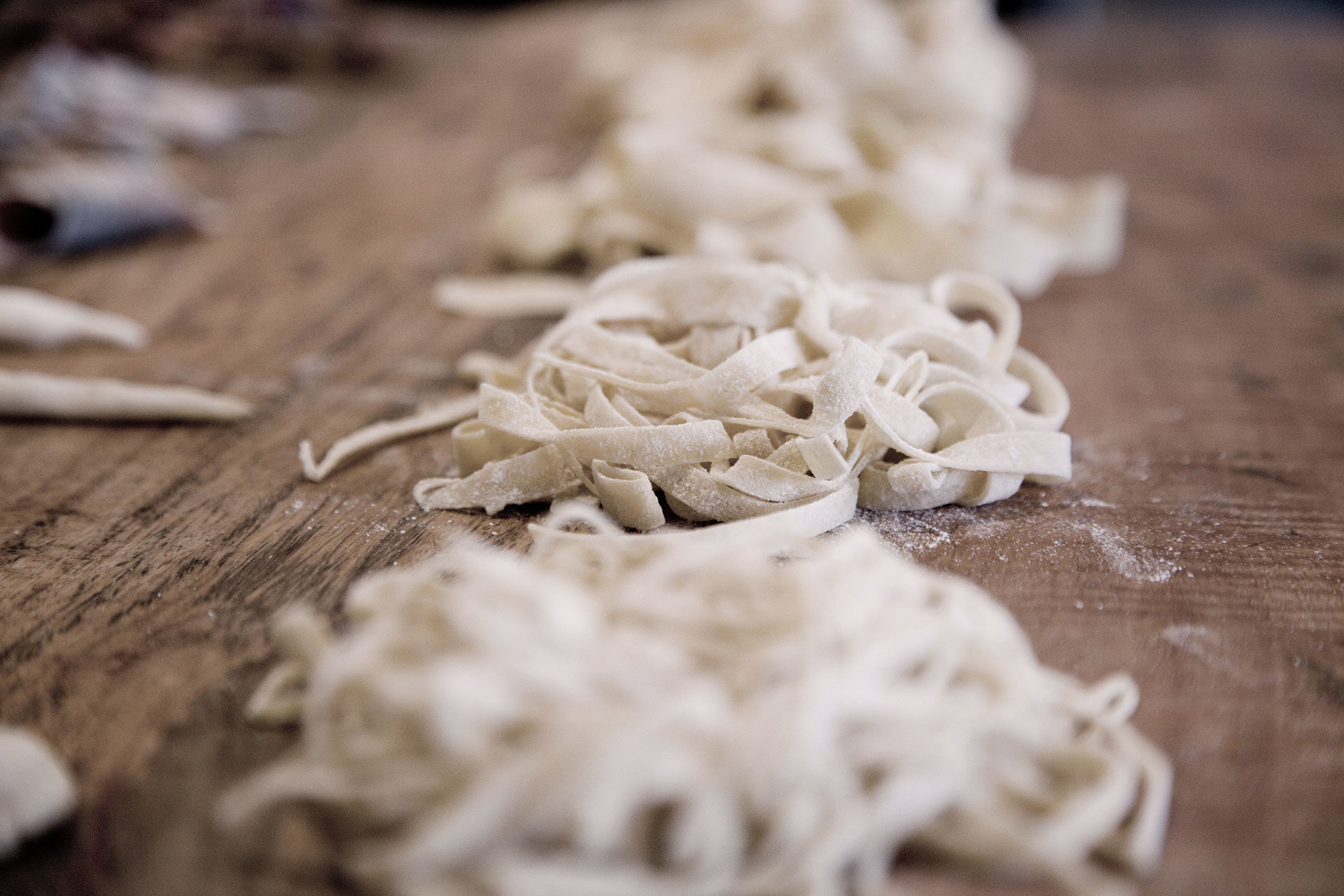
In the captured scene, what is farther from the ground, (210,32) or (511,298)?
(210,32)

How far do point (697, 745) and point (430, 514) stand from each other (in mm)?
557

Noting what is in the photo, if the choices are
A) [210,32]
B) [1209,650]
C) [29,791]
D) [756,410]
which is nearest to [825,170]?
[756,410]

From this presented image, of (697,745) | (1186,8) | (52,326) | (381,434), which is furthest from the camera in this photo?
(1186,8)

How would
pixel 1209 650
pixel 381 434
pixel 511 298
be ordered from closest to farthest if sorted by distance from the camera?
1. pixel 1209 650
2. pixel 381 434
3. pixel 511 298

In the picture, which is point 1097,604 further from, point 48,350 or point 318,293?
point 48,350

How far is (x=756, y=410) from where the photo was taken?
1108 mm

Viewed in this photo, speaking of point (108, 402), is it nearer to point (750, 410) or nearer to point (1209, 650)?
point (750, 410)

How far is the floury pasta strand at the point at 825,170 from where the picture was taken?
1.66 m

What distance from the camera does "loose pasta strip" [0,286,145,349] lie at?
5.12ft

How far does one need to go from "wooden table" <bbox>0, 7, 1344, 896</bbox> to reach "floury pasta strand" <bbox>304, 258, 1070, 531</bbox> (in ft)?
0.17

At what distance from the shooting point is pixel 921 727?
71 centimetres

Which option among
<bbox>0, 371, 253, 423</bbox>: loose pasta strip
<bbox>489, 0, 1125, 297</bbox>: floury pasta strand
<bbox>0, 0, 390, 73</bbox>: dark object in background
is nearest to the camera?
<bbox>0, 371, 253, 423</bbox>: loose pasta strip

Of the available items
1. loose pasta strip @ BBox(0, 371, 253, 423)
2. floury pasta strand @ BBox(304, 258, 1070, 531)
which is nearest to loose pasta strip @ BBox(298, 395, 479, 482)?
floury pasta strand @ BBox(304, 258, 1070, 531)

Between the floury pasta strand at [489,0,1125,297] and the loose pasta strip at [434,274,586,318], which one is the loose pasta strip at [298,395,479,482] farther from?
the floury pasta strand at [489,0,1125,297]
